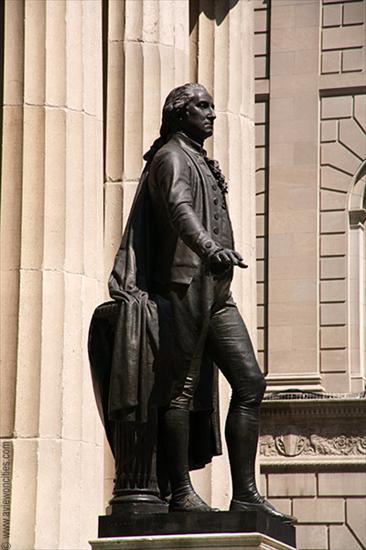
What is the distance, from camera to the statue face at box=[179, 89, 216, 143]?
1480cm

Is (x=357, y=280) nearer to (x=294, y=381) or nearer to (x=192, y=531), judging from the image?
(x=294, y=381)

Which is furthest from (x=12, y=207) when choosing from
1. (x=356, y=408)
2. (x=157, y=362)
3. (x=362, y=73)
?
(x=362, y=73)

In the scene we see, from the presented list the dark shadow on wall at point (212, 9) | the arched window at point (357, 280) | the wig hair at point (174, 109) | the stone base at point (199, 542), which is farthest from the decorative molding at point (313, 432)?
the stone base at point (199, 542)

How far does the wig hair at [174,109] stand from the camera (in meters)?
14.8

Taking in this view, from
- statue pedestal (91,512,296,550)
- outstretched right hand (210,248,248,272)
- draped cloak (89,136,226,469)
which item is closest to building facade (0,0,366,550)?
draped cloak (89,136,226,469)

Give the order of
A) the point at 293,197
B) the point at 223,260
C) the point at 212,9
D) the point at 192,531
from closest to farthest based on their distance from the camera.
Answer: the point at 192,531 → the point at 223,260 → the point at 212,9 → the point at 293,197

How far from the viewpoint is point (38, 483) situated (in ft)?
70.9

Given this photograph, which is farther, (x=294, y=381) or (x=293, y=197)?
(x=293, y=197)

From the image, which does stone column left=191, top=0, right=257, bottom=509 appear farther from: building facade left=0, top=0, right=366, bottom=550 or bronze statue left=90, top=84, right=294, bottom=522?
bronze statue left=90, top=84, right=294, bottom=522

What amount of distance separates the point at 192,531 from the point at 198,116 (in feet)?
10.3

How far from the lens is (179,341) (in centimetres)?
1418

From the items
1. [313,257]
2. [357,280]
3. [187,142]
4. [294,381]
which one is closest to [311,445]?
[294,381]

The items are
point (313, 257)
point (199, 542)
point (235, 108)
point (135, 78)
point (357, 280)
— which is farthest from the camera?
point (313, 257)

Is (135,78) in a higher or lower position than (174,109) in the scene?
higher
